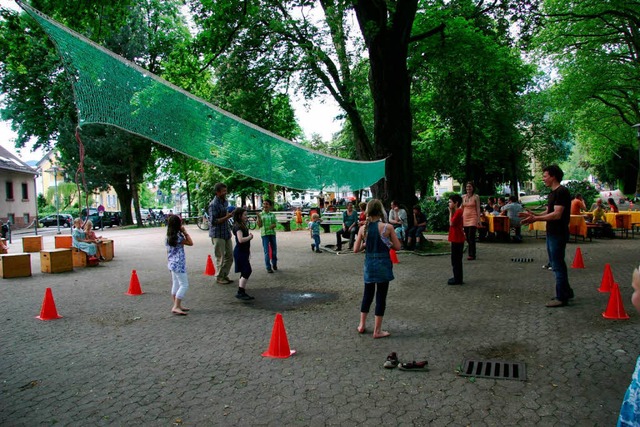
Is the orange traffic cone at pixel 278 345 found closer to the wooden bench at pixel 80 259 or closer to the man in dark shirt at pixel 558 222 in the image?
the man in dark shirt at pixel 558 222

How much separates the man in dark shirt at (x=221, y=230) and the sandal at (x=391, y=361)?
206 inches

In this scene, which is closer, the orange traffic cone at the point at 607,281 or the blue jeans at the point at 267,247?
the orange traffic cone at the point at 607,281

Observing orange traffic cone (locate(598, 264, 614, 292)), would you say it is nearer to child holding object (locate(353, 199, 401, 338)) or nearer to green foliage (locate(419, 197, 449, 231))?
child holding object (locate(353, 199, 401, 338))

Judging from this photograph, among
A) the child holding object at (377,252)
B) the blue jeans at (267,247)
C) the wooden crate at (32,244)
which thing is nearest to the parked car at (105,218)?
the wooden crate at (32,244)

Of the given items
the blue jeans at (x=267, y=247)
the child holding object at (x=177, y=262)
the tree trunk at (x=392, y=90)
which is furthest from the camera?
the tree trunk at (x=392, y=90)

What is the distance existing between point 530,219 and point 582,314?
60.1 inches

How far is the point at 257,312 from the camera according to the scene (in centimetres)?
705

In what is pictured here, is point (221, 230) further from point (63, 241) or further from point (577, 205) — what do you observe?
point (577, 205)

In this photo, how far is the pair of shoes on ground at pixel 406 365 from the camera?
4.52 metres

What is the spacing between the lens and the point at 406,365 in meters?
4.53

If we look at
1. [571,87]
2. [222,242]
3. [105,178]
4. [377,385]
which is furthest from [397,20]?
[105,178]

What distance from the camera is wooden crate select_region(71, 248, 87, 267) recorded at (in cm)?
1290

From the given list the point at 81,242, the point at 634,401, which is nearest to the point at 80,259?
the point at 81,242

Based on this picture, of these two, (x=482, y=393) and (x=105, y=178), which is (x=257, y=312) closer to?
(x=482, y=393)
